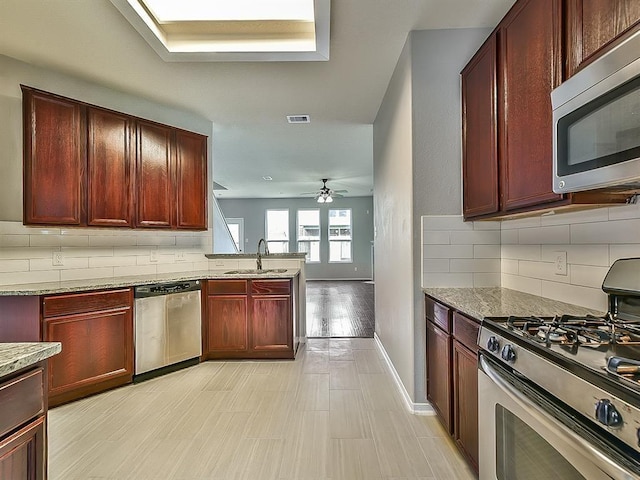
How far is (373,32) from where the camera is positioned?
244cm

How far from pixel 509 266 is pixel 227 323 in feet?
8.50

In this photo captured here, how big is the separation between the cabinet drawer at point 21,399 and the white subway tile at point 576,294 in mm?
2215

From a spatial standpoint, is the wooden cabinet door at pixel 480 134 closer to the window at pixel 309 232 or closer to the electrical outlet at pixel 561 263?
the electrical outlet at pixel 561 263

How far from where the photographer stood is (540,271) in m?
2.05

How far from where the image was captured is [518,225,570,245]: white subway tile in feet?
6.22

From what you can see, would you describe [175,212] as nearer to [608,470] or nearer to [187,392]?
[187,392]

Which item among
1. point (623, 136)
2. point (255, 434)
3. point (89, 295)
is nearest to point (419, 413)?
point (255, 434)

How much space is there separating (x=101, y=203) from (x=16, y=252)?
70cm

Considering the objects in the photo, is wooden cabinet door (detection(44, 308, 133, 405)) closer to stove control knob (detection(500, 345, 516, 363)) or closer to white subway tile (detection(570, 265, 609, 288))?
stove control knob (detection(500, 345, 516, 363))

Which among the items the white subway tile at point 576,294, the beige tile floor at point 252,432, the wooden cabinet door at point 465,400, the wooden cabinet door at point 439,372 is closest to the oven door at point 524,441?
the wooden cabinet door at point 465,400

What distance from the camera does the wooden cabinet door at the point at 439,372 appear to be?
1.97 metres

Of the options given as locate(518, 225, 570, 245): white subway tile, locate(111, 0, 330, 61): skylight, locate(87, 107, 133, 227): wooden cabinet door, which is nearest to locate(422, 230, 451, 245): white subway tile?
locate(518, 225, 570, 245): white subway tile

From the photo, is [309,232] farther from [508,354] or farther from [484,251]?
[508,354]

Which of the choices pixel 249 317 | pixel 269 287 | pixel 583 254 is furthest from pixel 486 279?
pixel 249 317
